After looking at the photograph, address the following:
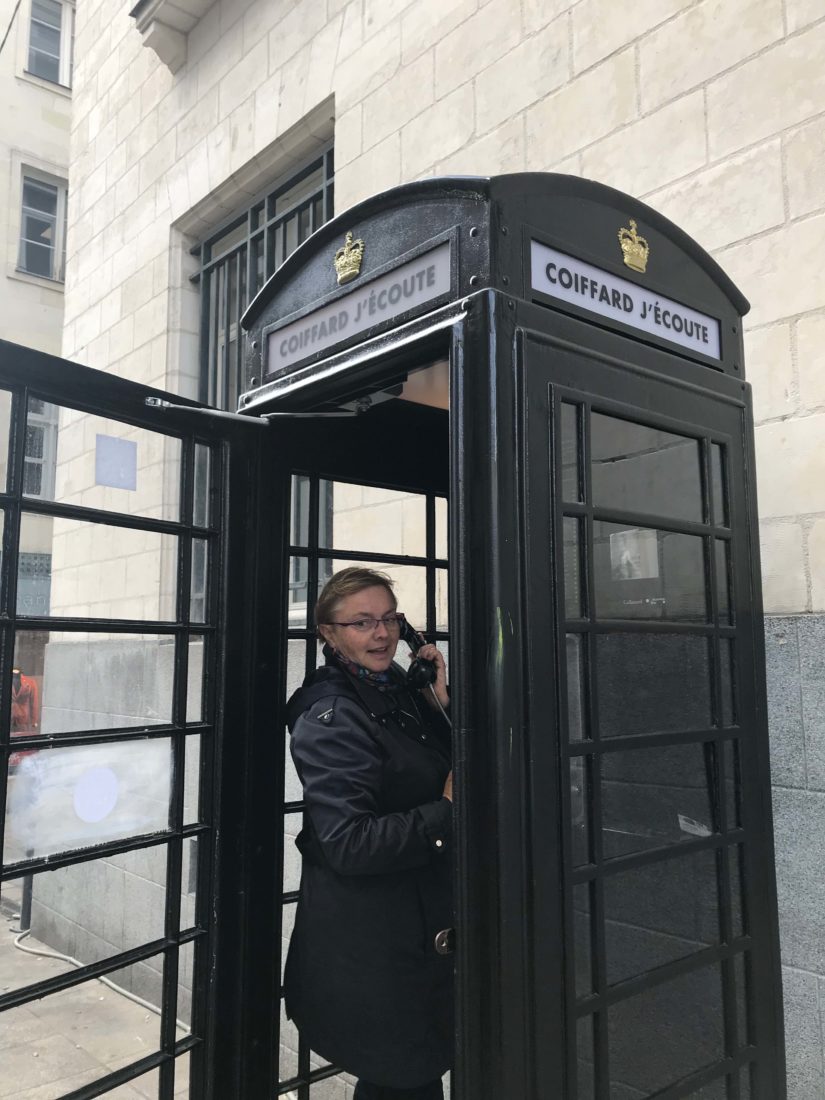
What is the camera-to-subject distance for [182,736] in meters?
2.45

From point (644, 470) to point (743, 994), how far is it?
4.43 feet

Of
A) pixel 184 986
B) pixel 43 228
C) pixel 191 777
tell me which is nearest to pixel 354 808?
pixel 191 777

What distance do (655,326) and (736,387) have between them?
346mm

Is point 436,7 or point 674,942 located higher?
point 436,7

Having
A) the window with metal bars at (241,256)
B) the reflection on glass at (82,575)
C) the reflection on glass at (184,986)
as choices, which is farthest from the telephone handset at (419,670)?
the window with metal bars at (241,256)

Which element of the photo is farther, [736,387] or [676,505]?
[736,387]

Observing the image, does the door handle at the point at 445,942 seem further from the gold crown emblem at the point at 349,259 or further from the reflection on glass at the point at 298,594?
the reflection on glass at the point at 298,594

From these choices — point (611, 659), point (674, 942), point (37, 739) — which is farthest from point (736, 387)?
point (37, 739)

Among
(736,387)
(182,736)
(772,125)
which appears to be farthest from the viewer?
(772,125)

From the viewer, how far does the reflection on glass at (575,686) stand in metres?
1.84

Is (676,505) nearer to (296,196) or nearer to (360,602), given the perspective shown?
(360,602)

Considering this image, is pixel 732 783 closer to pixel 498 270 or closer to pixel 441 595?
pixel 498 270

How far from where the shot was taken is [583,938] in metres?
1.82

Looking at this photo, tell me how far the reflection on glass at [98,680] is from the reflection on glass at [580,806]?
1232mm
